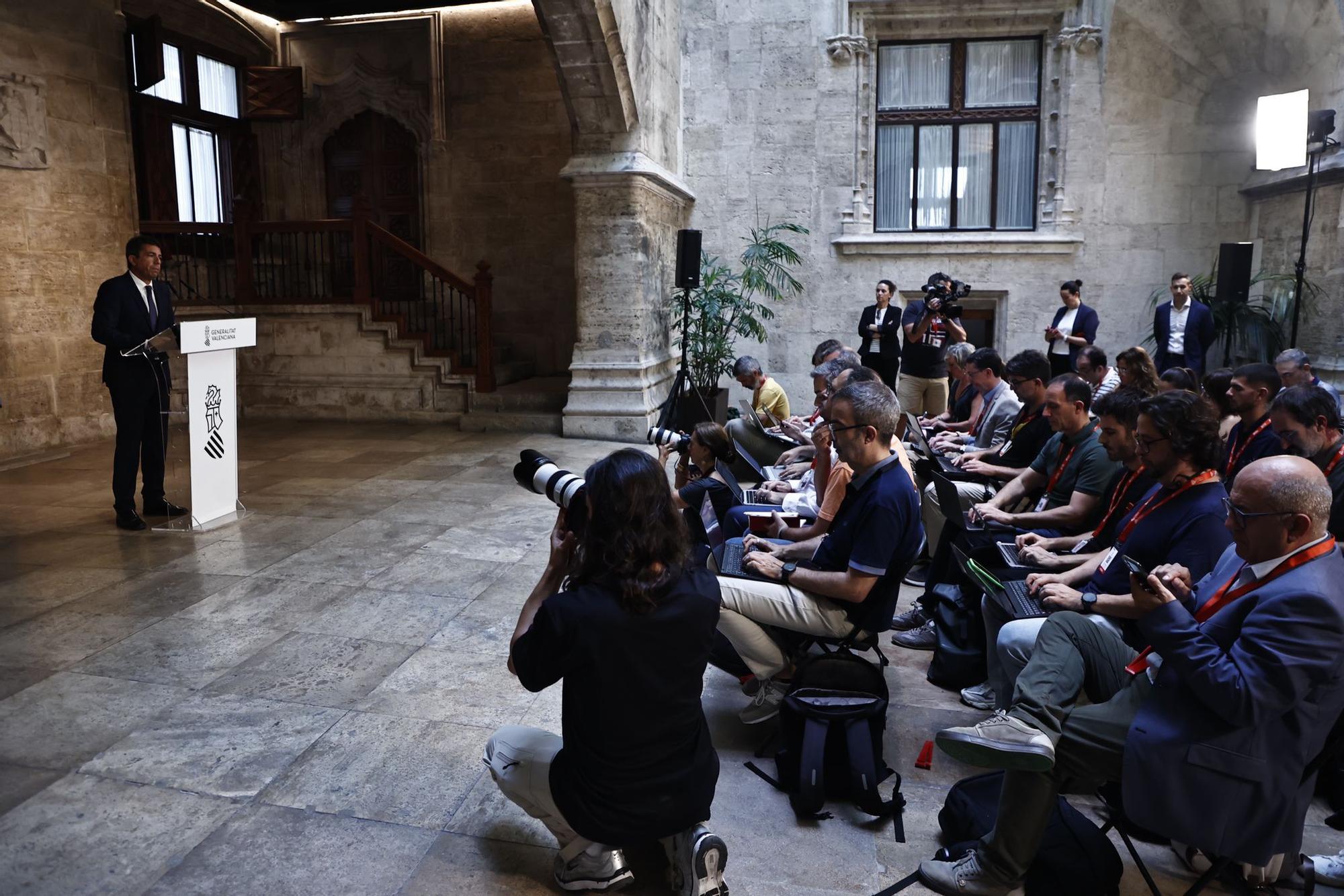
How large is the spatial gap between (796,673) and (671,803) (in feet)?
2.78

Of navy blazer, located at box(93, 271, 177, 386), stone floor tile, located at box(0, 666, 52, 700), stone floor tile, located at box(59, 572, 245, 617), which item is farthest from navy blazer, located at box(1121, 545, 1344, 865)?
navy blazer, located at box(93, 271, 177, 386)

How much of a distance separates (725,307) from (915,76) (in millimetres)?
3231

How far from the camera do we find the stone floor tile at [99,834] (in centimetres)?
234

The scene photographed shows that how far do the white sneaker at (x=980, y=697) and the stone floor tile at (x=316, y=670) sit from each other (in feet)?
6.84

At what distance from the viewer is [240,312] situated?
31.2ft

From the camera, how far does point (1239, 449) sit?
4137 millimetres

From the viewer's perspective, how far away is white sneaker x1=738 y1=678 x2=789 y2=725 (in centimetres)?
310

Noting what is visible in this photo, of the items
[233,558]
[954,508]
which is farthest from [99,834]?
[954,508]

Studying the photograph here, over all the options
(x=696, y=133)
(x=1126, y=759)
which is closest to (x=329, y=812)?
(x=1126, y=759)

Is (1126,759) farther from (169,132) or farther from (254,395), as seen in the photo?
(169,132)

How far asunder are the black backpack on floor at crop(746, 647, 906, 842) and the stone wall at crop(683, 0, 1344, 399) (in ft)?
25.6

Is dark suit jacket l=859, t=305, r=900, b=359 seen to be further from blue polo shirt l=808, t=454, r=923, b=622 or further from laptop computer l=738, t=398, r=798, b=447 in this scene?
blue polo shirt l=808, t=454, r=923, b=622

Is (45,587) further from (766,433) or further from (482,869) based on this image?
(766,433)

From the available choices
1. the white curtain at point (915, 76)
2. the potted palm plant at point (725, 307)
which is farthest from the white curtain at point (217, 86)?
the white curtain at point (915, 76)
